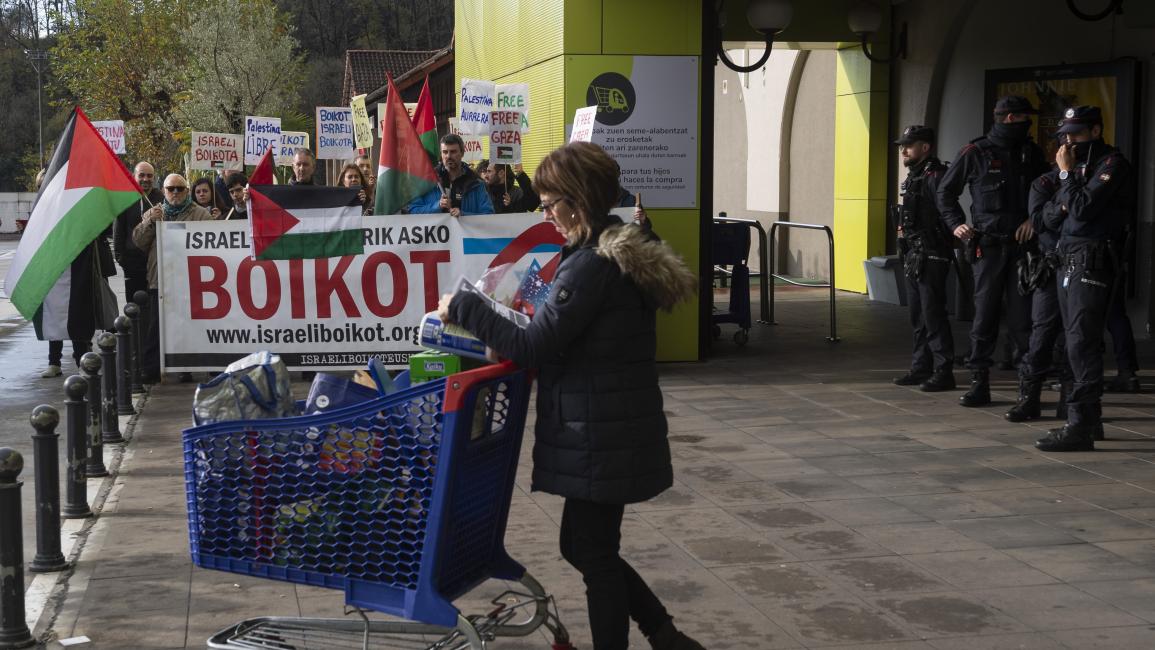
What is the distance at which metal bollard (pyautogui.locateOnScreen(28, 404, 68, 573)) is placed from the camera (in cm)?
583

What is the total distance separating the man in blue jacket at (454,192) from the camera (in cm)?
1073

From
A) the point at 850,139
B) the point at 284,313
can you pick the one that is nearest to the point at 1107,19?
the point at 850,139

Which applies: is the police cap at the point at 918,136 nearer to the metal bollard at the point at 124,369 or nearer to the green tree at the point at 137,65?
the metal bollard at the point at 124,369

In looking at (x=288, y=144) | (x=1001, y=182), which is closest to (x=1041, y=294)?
(x=1001, y=182)

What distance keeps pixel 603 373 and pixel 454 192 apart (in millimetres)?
7453

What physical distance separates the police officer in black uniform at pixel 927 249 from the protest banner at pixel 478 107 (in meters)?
3.78

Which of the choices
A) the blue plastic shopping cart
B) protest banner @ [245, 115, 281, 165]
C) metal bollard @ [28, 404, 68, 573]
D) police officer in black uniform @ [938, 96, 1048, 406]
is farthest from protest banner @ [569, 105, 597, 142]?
protest banner @ [245, 115, 281, 165]

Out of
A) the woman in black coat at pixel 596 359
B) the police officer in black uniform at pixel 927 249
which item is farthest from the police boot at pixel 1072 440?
the woman in black coat at pixel 596 359

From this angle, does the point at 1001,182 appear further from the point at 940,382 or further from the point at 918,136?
the point at 940,382

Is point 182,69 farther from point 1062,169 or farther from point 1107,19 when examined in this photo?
point 1062,169

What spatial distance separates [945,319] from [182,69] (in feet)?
142

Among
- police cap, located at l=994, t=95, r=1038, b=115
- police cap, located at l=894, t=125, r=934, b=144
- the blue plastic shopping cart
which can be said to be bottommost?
the blue plastic shopping cart

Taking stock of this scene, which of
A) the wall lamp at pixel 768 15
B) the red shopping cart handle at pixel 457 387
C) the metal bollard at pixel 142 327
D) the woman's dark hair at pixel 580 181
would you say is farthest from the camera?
the wall lamp at pixel 768 15

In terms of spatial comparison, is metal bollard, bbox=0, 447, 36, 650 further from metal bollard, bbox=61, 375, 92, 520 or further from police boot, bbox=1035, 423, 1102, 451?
police boot, bbox=1035, 423, 1102, 451
